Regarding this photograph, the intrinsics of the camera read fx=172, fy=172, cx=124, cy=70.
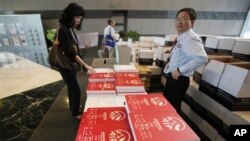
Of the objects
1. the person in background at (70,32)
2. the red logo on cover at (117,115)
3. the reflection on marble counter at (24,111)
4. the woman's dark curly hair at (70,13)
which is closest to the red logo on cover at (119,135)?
the red logo on cover at (117,115)

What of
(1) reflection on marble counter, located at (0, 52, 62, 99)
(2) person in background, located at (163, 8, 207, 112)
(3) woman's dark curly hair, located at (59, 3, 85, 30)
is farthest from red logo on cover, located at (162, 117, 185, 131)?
(1) reflection on marble counter, located at (0, 52, 62, 99)


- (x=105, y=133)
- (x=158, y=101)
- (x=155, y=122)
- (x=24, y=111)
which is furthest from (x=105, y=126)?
(x=24, y=111)

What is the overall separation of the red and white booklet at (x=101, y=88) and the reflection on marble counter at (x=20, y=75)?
2372mm

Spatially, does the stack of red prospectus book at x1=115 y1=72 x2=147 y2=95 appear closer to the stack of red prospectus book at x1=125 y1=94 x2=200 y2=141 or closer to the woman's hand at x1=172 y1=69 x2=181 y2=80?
the stack of red prospectus book at x1=125 y1=94 x2=200 y2=141

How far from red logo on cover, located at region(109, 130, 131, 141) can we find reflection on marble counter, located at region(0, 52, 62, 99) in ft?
9.41

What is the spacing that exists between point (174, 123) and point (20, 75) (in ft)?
13.0

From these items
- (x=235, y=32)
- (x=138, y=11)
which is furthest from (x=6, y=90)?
(x=235, y=32)

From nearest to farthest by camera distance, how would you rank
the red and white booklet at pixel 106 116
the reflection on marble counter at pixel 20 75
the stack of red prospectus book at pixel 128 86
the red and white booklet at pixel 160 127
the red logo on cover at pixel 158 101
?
the red and white booklet at pixel 160 127, the red and white booklet at pixel 106 116, the red logo on cover at pixel 158 101, the stack of red prospectus book at pixel 128 86, the reflection on marble counter at pixel 20 75

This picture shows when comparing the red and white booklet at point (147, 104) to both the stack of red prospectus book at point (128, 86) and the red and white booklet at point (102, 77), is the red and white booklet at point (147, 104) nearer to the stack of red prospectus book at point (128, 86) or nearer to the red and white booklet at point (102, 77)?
the stack of red prospectus book at point (128, 86)

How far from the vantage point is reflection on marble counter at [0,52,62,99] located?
3.17 meters

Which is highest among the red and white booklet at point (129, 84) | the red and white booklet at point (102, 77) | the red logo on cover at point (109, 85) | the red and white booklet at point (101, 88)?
the red and white booklet at point (129, 84)

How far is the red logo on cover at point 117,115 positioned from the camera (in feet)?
2.80

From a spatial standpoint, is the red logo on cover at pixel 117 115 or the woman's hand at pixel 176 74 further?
the woman's hand at pixel 176 74

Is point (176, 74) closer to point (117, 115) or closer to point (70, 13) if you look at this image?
point (117, 115)
